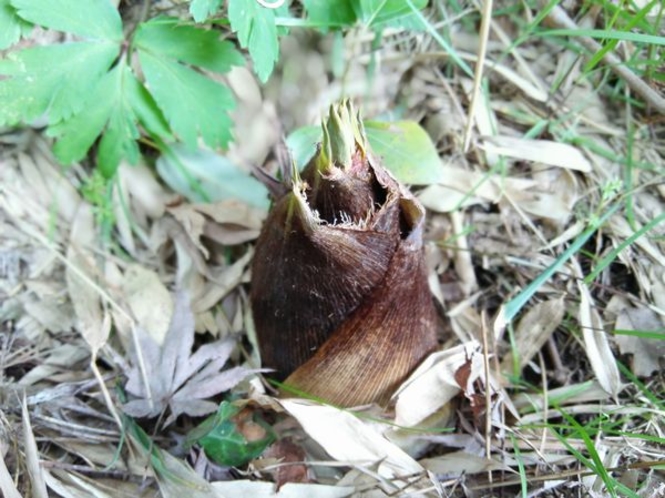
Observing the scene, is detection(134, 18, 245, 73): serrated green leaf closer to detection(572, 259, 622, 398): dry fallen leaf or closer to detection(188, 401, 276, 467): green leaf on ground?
detection(188, 401, 276, 467): green leaf on ground

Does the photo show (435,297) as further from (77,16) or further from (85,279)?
(77,16)

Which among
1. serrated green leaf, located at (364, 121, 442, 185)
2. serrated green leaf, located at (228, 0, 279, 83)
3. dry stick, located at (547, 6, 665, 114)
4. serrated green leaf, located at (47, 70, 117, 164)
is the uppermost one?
dry stick, located at (547, 6, 665, 114)

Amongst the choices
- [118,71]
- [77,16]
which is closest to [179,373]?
[118,71]

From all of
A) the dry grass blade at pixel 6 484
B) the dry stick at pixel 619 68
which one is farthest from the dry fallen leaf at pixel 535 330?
the dry grass blade at pixel 6 484

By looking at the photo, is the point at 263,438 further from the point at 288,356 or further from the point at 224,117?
the point at 224,117

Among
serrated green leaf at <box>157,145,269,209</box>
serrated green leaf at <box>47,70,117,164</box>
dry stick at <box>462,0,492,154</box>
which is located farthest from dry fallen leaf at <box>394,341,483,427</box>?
serrated green leaf at <box>47,70,117,164</box>
